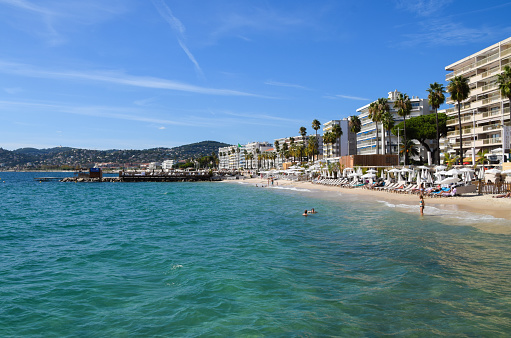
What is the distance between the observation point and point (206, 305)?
1125 cm

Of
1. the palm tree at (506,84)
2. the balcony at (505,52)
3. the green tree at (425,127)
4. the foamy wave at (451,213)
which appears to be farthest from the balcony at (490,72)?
the foamy wave at (451,213)

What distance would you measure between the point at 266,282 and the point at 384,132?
76.0m

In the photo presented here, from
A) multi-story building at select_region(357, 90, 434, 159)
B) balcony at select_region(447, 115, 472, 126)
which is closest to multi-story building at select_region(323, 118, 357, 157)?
multi-story building at select_region(357, 90, 434, 159)

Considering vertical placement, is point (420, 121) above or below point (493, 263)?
above

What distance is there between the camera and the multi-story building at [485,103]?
52219 millimetres

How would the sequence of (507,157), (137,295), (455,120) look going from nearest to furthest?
(137,295) → (507,157) → (455,120)

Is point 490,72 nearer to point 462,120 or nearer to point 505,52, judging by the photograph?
point 505,52

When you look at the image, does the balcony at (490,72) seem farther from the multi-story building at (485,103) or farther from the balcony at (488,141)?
the balcony at (488,141)

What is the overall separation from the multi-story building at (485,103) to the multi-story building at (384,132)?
20054 mm

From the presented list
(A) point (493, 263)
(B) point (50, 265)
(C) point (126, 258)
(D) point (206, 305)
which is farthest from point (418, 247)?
(B) point (50, 265)

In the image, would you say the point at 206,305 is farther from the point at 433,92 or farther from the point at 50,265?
the point at 433,92

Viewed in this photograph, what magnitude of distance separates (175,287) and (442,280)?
9133 millimetres

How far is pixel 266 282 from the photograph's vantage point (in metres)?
13.2

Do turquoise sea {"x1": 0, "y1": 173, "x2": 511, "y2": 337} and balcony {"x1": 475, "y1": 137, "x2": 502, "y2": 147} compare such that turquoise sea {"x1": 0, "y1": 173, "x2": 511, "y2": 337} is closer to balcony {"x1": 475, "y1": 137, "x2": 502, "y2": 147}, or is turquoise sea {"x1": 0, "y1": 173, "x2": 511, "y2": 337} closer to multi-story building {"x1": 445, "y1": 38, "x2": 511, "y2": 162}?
balcony {"x1": 475, "y1": 137, "x2": 502, "y2": 147}
